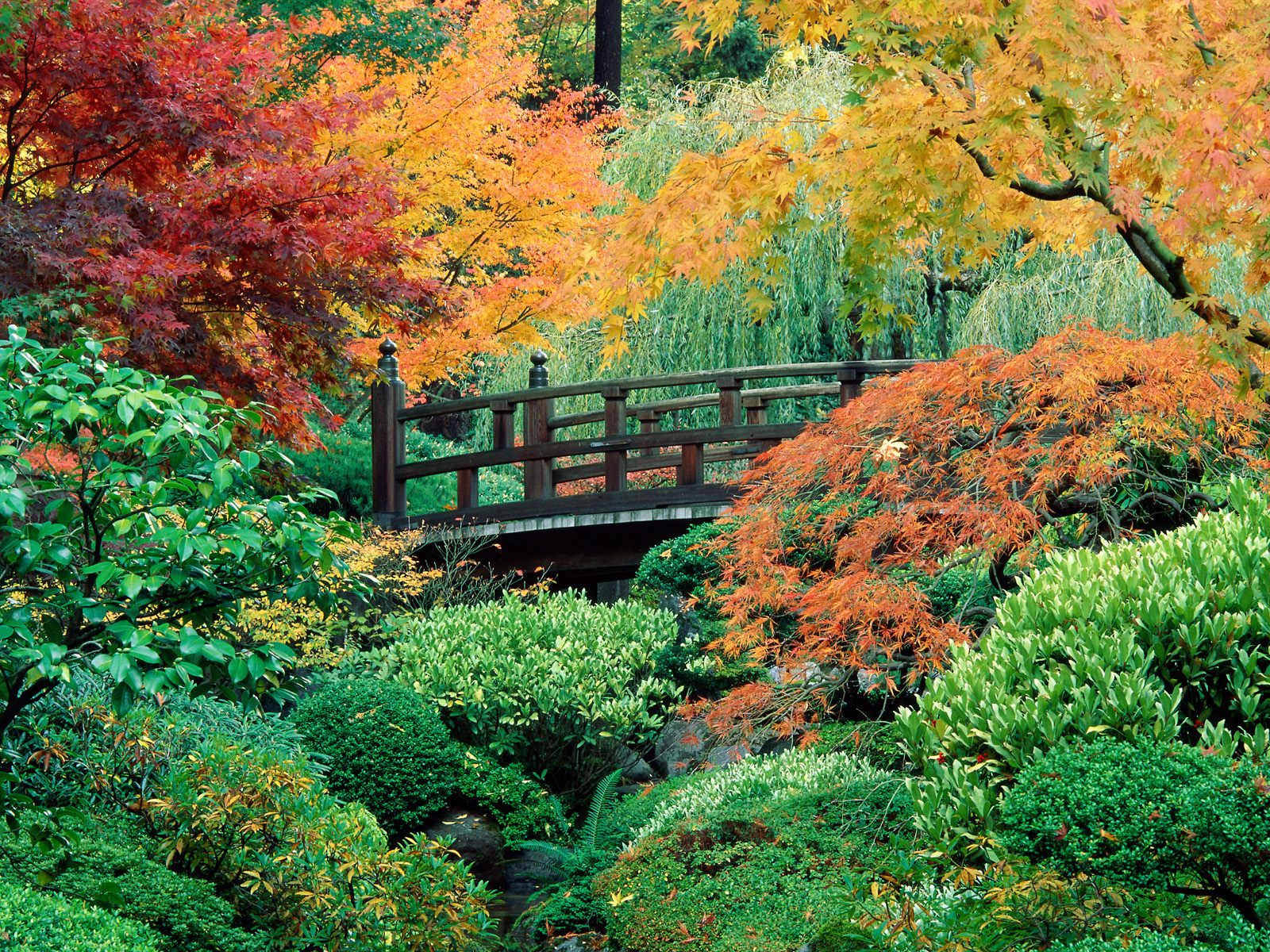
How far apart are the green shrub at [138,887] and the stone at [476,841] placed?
2.90m

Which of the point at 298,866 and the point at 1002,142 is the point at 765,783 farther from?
the point at 1002,142

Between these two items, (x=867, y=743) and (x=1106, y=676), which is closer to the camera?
(x=1106, y=676)

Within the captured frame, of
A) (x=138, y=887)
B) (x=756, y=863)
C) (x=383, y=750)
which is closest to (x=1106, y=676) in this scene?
(x=756, y=863)

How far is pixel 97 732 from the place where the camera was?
19.4 feet

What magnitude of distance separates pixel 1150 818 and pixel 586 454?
8659 mm

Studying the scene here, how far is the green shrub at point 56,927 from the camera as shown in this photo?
403 cm

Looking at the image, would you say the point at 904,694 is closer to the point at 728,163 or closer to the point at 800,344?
the point at 728,163

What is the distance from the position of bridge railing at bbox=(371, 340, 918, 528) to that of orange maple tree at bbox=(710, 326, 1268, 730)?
159 inches

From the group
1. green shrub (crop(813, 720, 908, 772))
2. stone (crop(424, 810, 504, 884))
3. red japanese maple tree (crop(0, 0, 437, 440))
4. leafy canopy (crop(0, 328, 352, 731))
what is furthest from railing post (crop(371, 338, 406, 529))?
leafy canopy (crop(0, 328, 352, 731))

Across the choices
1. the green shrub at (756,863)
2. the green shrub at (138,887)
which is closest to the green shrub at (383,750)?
the green shrub at (756,863)

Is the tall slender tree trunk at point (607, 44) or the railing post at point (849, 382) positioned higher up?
the tall slender tree trunk at point (607, 44)

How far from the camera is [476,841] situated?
821 cm

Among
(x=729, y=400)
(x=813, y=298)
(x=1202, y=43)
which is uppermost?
(x=1202, y=43)

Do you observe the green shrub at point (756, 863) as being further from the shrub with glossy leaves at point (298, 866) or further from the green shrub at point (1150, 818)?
the green shrub at point (1150, 818)
